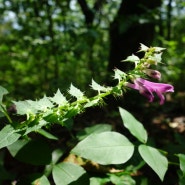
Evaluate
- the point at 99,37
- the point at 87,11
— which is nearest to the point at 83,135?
the point at 87,11

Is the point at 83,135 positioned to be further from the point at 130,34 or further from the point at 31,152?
the point at 130,34

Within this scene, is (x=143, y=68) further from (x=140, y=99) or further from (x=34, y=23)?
(x=34, y=23)

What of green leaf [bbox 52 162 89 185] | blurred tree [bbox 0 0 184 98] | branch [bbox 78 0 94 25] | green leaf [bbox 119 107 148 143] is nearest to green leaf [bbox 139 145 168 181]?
green leaf [bbox 119 107 148 143]

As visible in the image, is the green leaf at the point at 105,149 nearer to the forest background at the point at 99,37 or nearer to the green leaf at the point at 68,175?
the green leaf at the point at 68,175

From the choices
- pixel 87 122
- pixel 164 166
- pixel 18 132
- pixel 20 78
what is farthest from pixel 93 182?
pixel 20 78

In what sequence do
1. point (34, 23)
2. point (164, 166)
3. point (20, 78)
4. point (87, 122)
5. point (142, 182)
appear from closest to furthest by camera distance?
point (164, 166), point (142, 182), point (87, 122), point (34, 23), point (20, 78)

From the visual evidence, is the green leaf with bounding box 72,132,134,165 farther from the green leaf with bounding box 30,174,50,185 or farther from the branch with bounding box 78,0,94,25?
the branch with bounding box 78,0,94,25
